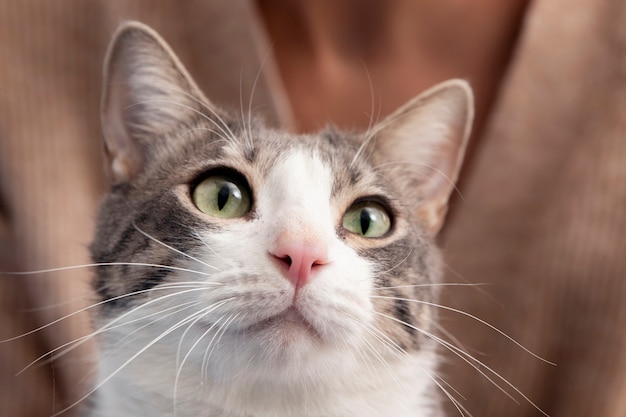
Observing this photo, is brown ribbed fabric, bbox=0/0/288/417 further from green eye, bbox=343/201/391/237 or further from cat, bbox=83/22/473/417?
green eye, bbox=343/201/391/237

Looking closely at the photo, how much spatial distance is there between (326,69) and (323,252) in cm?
69

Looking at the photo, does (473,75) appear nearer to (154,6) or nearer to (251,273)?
(154,6)

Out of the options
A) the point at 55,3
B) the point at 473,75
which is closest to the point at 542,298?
the point at 473,75

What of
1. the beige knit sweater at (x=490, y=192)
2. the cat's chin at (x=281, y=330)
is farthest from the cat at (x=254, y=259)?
the beige knit sweater at (x=490, y=192)

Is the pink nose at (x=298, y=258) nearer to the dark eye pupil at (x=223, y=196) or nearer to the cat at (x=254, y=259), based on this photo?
the cat at (x=254, y=259)

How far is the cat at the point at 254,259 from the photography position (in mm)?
567

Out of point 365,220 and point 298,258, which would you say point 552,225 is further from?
point 298,258

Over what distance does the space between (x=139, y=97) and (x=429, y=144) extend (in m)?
0.46

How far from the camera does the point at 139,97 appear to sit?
798 mm

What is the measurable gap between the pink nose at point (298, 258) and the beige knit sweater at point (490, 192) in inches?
21.2

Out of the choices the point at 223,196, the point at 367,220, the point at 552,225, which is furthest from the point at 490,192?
the point at 223,196

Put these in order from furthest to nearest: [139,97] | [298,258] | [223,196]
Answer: [139,97]
[223,196]
[298,258]

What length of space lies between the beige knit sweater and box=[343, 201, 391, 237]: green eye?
36 centimetres

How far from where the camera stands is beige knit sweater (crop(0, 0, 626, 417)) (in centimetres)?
99
